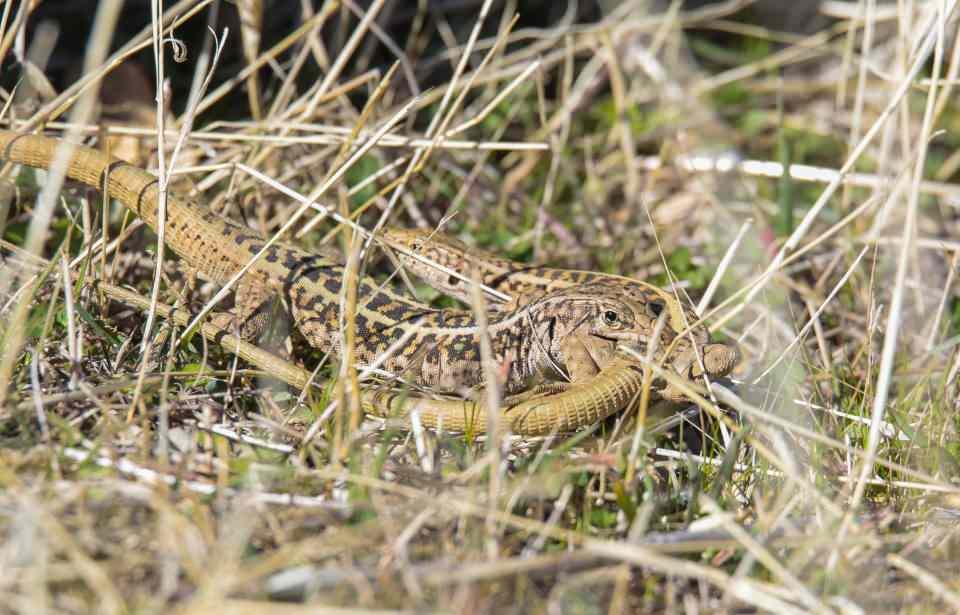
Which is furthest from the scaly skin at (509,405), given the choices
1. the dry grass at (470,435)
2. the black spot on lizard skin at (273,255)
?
the black spot on lizard skin at (273,255)

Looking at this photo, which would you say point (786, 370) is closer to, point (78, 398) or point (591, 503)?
point (591, 503)

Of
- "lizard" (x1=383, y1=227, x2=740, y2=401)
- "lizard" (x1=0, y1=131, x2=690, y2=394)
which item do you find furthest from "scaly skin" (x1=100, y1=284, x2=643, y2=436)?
"lizard" (x1=0, y1=131, x2=690, y2=394)

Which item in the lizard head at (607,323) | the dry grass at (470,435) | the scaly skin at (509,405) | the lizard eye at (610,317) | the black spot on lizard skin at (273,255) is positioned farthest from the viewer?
the black spot on lizard skin at (273,255)

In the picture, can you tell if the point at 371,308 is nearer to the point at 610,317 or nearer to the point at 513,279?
the point at 513,279

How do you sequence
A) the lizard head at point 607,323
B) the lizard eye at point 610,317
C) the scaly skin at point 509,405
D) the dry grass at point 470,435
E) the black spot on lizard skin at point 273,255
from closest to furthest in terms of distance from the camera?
1. the dry grass at point 470,435
2. the scaly skin at point 509,405
3. the lizard head at point 607,323
4. the lizard eye at point 610,317
5. the black spot on lizard skin at point 273,255

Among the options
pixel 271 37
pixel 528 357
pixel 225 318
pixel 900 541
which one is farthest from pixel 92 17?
pixel 900 541

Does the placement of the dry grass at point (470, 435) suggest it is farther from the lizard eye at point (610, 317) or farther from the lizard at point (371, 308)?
the lizard eye at point (610, 317)
